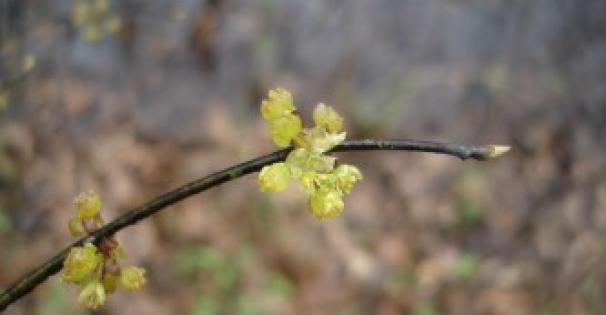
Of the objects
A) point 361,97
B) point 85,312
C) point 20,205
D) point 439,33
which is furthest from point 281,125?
point 439,33

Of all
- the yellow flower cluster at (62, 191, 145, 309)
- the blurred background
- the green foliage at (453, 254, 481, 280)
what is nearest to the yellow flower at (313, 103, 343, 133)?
the yellow flower cluster at (62, 191, 145, 309)

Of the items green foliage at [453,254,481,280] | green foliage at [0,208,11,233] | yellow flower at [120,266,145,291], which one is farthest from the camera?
green foliage at [453,254,481,280]

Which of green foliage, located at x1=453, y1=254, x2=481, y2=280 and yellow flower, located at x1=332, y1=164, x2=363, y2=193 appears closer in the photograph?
yellow flower, located at x1=332, y1=164, x2=363, y2=193

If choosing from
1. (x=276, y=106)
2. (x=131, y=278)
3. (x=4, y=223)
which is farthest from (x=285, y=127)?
(x=4, y=223)

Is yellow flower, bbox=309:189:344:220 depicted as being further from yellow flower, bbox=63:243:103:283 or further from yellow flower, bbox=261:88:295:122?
yellow flower, bbox=63:243:103:283

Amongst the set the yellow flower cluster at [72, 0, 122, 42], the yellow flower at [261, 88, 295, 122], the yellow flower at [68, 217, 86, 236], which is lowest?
the yellow flower at [68, 217, 86, 236]

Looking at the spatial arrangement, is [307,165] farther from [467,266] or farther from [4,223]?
[467,266]

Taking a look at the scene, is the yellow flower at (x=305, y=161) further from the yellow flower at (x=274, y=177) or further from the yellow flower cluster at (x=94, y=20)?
the yellow flower cluster at (x=94, y=20)
